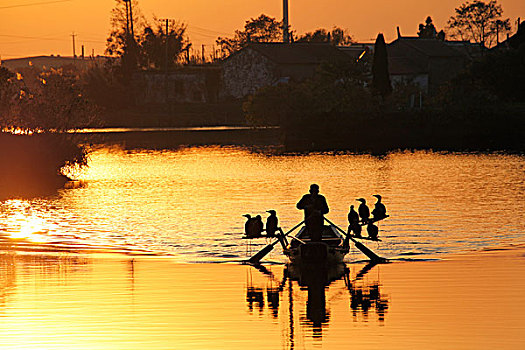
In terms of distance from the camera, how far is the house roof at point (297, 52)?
451ft

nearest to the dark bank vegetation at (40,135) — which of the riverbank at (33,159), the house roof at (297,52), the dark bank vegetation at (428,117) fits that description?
the riverbank at (33,159)

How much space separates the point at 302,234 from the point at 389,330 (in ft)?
30.4

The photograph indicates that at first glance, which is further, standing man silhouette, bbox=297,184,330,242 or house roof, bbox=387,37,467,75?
house roof, bbox=387,37,467,75

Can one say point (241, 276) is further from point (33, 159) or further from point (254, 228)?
point (33, 159)

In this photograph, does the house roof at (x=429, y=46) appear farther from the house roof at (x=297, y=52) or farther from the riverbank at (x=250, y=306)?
the riverbank at (x=250, y=306)

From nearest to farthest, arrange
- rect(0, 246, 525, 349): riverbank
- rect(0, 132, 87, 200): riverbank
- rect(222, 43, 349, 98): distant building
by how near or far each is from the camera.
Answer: rect(0, 246, 525, 349): riverbank
rect(0, 132, 87, 200): riverbank
rect(222, 43, 349, 98): distant building

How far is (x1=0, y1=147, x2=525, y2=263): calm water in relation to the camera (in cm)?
3656

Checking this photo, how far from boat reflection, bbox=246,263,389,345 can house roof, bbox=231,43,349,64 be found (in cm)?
10650

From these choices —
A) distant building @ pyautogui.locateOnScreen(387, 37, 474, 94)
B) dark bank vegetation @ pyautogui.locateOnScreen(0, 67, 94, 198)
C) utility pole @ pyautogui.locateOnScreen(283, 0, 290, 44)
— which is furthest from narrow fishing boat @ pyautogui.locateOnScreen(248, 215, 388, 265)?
utility pole @ pyautogui.locateOnScreen(283, 0, 290, 44)

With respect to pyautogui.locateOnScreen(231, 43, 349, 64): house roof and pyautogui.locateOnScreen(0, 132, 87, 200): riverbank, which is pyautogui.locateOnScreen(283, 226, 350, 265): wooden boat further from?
pyautogui.locateOnScreen(231, 43, 349, 64): house roof

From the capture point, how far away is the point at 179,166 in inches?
3105

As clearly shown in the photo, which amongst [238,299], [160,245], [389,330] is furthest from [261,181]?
[389,330]

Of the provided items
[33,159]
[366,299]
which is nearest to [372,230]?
[366,299]

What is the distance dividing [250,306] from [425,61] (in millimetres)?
127878
